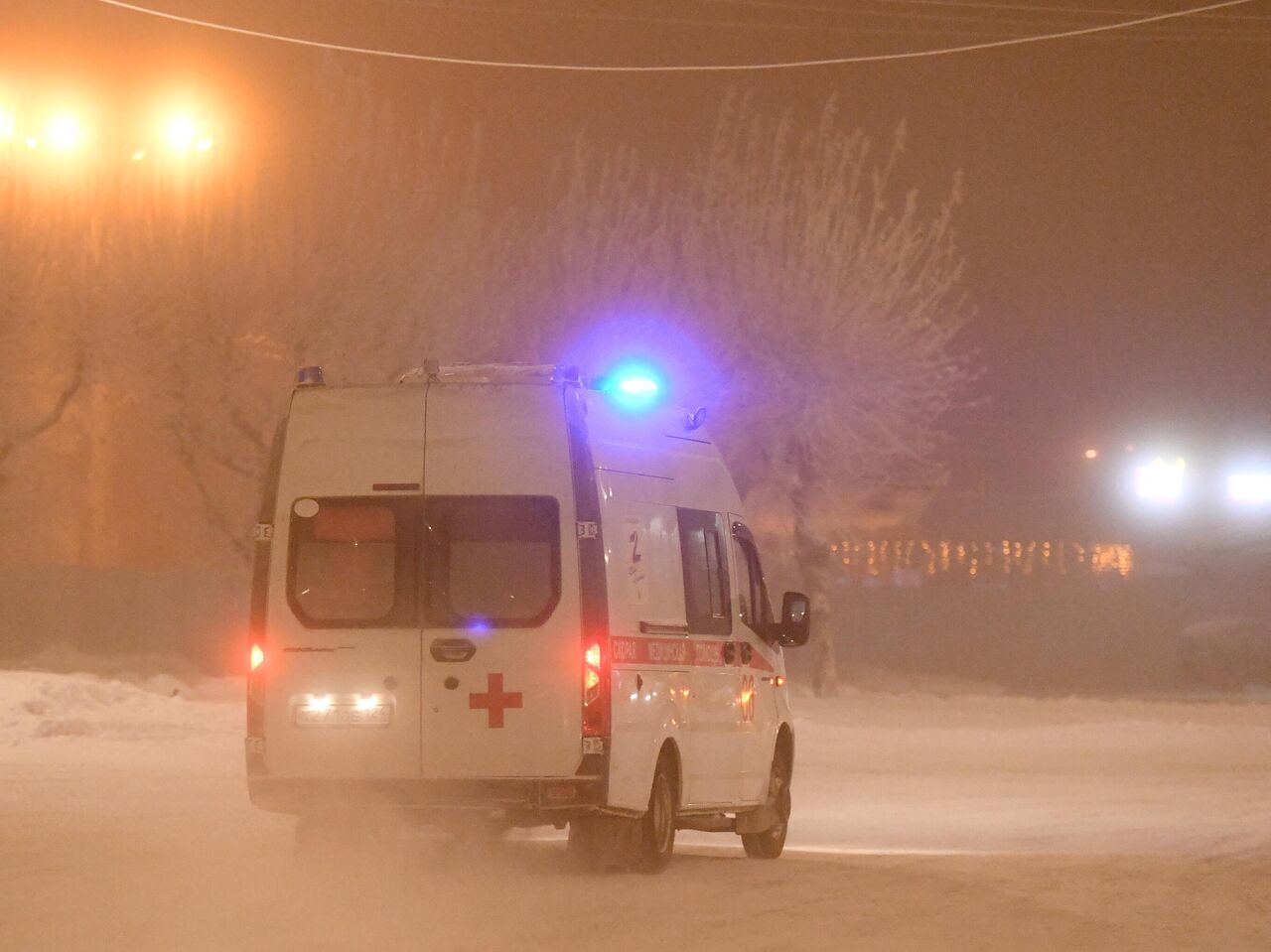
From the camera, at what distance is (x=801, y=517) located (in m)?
36.0

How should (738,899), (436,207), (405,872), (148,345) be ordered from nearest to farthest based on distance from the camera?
1. (738,899)
2. (405,872)
3. (148,345)
4. (436,207)

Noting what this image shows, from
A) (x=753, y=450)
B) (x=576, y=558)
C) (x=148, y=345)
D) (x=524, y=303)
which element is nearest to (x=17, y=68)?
(x=148, y=345)

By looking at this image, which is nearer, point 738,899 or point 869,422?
point 738,899

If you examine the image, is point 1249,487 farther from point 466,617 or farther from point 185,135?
point 466,617

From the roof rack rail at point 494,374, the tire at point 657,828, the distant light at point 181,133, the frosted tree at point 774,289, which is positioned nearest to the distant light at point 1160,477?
the frosted tree at point 774,289

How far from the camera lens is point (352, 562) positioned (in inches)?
448

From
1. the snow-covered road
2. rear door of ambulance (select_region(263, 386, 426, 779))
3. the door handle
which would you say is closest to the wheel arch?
the snow-covered road

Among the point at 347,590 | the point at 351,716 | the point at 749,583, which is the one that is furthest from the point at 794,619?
the point at 351,716

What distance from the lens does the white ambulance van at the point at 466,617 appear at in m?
11.1

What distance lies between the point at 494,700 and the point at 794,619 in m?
3.13

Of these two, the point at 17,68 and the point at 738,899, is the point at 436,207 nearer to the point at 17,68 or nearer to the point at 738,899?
the point at 17,68

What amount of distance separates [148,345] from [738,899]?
911 inches

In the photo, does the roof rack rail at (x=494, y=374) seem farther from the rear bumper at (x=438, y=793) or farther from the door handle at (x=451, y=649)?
the rear bumper at (x=438, y=793)

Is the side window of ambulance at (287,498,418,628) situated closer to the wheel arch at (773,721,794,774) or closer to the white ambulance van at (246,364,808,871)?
the white ambulance van at (246,364,808,871)
